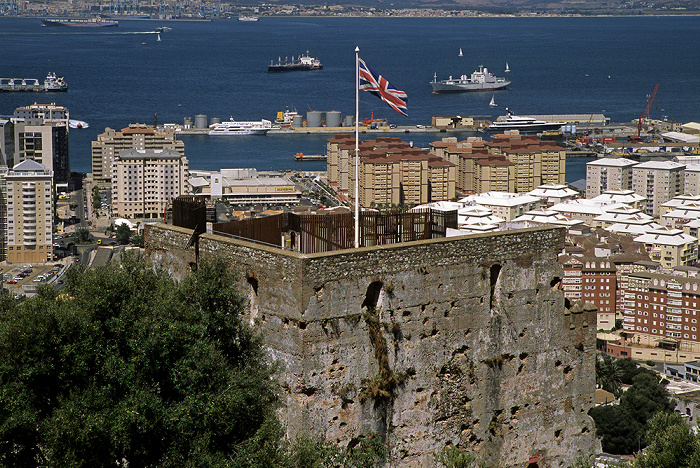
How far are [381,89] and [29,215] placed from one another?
2374 inches

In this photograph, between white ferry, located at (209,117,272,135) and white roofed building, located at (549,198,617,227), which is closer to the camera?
white roofed building, located at (549,198,617,227)

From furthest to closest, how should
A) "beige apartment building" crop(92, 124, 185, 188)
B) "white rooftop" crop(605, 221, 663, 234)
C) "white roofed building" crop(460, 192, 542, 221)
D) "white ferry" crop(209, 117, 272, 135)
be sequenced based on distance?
"white ferry" crop(209, 117, 272, 135)
"beige apartment building" crop(92, 124, 185, 188)
"white roofed building" crop(460, 192, 542, 221)
"white rooftop" crop(605, 221, 663, 234)

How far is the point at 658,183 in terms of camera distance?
8394 cm

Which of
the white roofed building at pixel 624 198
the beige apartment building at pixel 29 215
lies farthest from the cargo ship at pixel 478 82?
the beige apartment building at pixel 29 215

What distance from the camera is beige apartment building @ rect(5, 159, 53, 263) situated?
2643 inches

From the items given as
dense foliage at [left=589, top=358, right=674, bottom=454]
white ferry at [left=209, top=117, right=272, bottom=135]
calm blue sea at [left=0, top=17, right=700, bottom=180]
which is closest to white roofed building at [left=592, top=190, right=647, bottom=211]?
calm blue sea at [left=0, top=17, right=700, bottom=180]

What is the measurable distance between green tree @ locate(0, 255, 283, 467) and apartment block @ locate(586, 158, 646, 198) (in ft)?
263

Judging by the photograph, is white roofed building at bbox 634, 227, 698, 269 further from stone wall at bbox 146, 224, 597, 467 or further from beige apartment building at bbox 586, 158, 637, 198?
stone wall at bbox 146, 224, 597, 467

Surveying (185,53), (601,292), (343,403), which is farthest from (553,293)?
(185,53)

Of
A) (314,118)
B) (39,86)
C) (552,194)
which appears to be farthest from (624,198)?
(39,86)

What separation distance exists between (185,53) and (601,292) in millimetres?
151679

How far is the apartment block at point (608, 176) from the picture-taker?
85.7 metres

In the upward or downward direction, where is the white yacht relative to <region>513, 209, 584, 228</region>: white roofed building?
upward

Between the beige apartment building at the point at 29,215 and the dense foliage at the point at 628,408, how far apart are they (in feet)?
125
